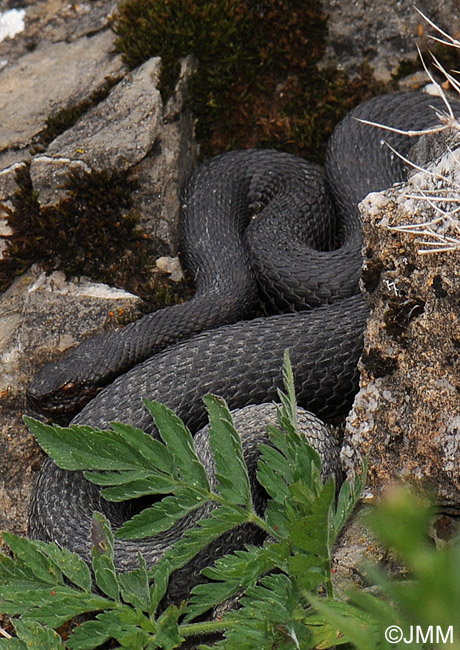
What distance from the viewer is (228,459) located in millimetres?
2682

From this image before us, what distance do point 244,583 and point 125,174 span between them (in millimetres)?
4373

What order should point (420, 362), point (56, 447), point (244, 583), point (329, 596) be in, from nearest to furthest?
point (329, 596), point (244, 583), point (56, 447), point (420, 362)

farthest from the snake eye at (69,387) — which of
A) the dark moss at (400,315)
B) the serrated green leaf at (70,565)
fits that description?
the serrated green leaf at (70,565)

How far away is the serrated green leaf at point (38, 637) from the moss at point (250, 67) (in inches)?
193

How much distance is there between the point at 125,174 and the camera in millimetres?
6336

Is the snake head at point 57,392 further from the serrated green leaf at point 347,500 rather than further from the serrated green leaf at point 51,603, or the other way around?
the serrated green leaf at point 347,500

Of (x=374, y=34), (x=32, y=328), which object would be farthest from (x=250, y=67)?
(x=32, y=328)

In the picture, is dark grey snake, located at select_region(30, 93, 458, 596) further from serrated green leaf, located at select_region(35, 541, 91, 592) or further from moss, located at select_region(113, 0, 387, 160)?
serrated green leaf, located at select_region(35, 541, 91, 592)

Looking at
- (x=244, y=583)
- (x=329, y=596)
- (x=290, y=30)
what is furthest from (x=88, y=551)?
(x=290, y=30)

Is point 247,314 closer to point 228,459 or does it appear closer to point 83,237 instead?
point 83,237

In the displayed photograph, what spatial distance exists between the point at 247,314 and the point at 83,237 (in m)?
1.44

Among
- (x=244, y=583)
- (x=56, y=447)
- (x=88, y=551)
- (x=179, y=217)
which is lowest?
(x=88, y=551)

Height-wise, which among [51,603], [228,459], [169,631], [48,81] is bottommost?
[169,631]

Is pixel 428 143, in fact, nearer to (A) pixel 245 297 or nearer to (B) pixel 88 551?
(A) pixel 245 297
